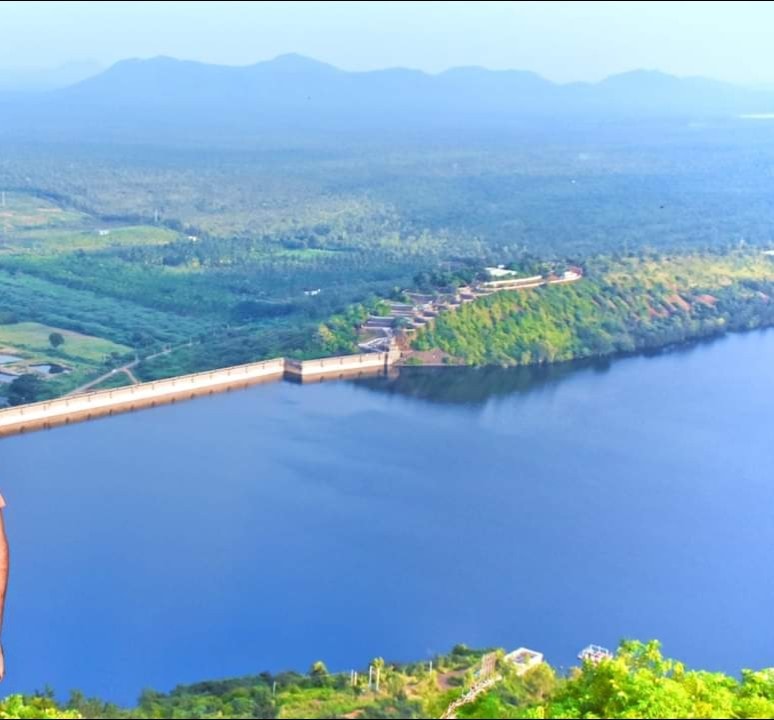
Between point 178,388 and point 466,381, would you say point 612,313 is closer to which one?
point 466,381

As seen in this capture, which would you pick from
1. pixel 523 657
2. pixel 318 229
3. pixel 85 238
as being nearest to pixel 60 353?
pixel 85 238

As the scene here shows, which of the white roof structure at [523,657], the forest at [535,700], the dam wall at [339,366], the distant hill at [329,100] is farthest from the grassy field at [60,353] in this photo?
the distant hill at [329,100]

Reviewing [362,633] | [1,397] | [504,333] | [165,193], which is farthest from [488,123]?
[362,633]

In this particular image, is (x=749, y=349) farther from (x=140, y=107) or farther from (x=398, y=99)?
(x=398, y=99)

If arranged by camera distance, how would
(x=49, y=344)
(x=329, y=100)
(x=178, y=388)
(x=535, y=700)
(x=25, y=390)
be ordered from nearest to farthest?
(x=535, y=700) < (x=25, y=390) < (x=178, y=388) < (x=49, y=344) < (x=329, y=100)

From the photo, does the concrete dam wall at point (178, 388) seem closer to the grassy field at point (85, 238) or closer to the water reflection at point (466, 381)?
the water reflection at point (466, 381)
